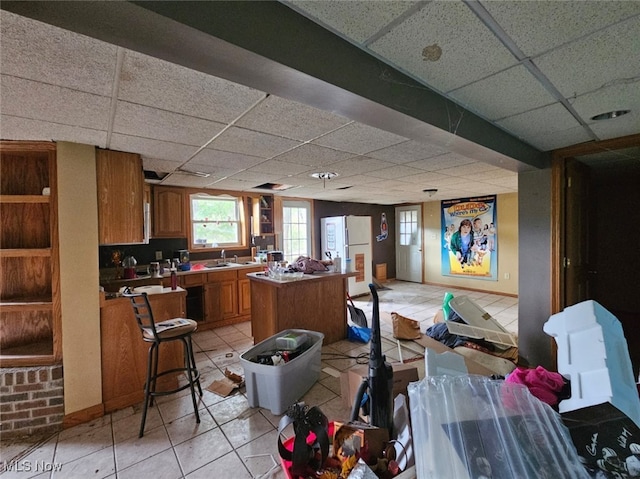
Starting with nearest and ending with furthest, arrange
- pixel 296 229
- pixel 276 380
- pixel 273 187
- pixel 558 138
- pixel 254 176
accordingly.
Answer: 1. pixel 276 380
2. pixel 558 138
3. pixel 254 176
4. pixel 273 187
5. pixel 296 229

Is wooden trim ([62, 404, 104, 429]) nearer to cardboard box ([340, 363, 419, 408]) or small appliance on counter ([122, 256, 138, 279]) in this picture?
small appliance on counter ([122, 256, 138, 279])

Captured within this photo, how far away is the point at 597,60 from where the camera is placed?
49.9 inches

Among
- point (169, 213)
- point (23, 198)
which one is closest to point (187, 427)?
point (23, 198)

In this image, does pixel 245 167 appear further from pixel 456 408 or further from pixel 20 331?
pixel 456 408

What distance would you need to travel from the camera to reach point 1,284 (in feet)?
7.55

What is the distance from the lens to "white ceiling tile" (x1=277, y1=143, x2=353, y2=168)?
101 inches

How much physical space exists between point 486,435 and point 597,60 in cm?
162

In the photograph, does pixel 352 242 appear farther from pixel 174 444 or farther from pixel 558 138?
pixel 174 444

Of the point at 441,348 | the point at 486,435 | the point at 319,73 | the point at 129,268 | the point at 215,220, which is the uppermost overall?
the point at 319,73

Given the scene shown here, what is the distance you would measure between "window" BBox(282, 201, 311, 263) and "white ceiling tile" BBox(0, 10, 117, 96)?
15.2ft

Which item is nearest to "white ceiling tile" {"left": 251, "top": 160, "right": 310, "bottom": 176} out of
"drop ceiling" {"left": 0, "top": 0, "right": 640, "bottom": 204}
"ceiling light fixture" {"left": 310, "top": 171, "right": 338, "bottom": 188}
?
"ceiling light fixture" {"left": 310, "top": 171, "right": 338, "bottom": 188}

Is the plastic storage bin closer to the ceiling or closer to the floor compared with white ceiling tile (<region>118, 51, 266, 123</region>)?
closer to the floor

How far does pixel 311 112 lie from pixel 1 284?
2824 millimetres

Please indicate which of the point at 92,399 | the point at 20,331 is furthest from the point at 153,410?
the point at 20,331
